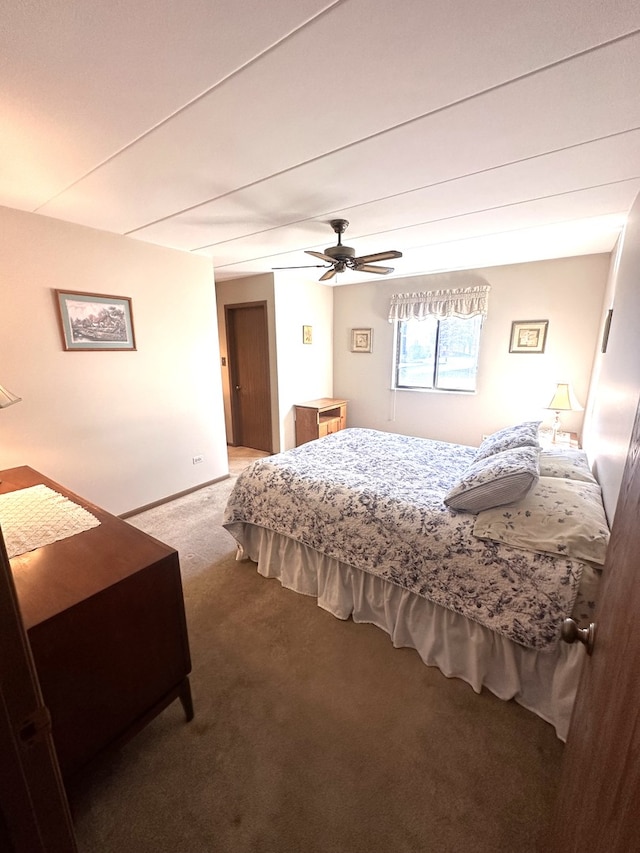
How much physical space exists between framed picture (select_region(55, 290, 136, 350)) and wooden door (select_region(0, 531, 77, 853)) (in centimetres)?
270

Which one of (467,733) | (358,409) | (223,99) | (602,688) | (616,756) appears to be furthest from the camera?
(358,409)

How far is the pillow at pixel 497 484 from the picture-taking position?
5.41 feet

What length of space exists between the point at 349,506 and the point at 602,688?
54.4 inches

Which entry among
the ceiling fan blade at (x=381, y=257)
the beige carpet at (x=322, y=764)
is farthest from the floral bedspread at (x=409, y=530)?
the ceiling fan blade at (x=381, y=257)

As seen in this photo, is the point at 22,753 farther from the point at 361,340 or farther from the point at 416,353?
the point at 361,340

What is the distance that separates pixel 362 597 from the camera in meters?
1.99

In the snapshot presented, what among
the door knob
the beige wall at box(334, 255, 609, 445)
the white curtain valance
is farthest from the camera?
the white curtain valance

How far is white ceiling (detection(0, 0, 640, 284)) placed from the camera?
38.7 inches

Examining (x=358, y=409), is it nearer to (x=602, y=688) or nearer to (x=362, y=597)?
(x=362, y=597)

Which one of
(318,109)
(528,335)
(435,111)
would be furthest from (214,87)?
(528,335)

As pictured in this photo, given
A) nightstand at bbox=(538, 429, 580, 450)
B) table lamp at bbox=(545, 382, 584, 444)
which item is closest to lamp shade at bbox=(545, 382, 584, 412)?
table lamp at bbox=(545, 382, 584, 444)

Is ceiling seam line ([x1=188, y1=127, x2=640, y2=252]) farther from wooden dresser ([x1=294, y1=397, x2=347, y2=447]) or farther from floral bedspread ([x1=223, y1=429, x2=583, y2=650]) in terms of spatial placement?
wooden dresser ([x1=294, y1=397, x2=347, y2=447])

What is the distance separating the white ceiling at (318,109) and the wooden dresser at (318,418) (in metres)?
2.56

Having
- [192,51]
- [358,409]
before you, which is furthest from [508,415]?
[192,51]
